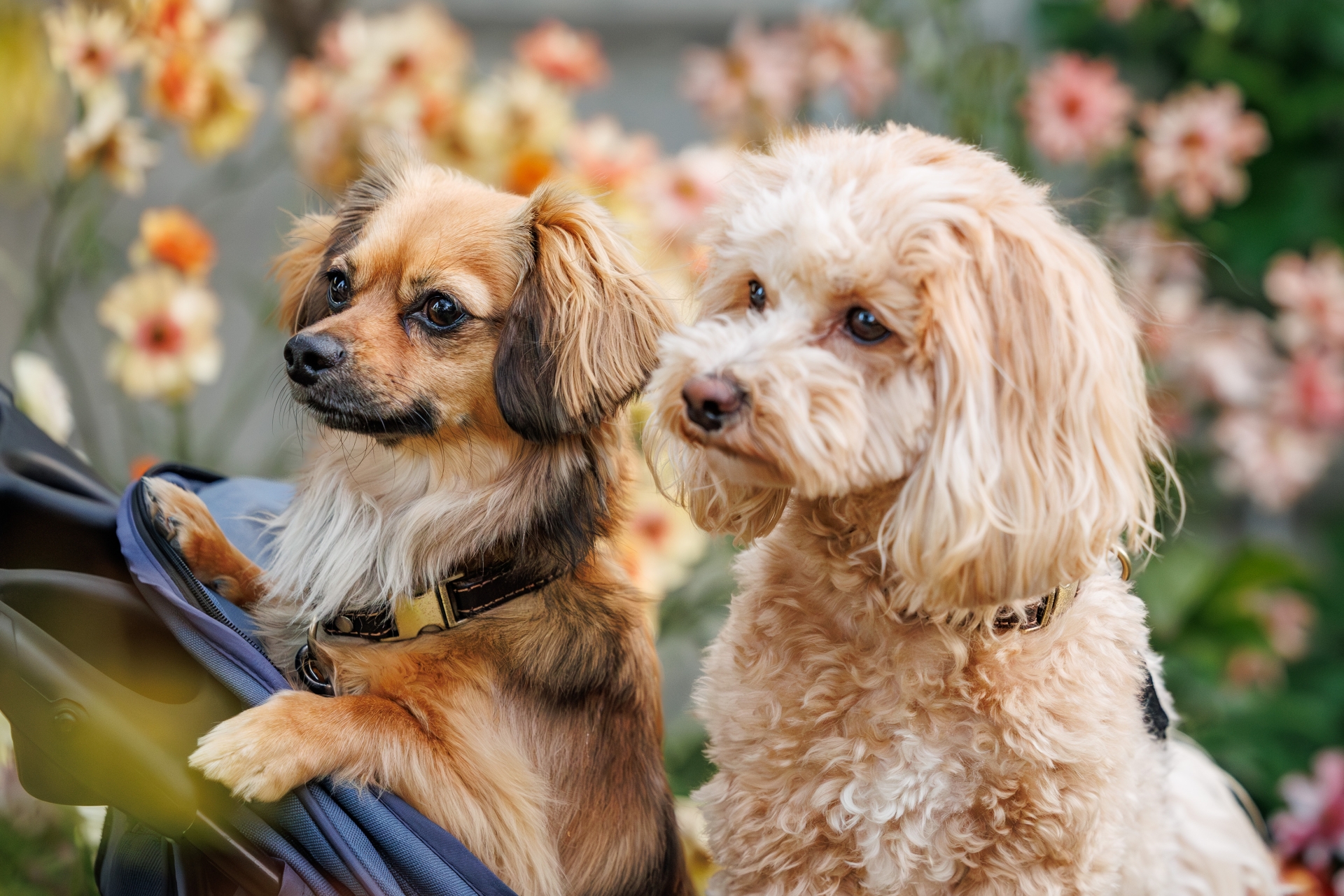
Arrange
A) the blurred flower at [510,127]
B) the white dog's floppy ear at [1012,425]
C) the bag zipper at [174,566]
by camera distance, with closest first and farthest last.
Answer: the white dog's floppy ear at [1012,425] → the bag zipper at [174,566] → the blurred flower at [510,127]

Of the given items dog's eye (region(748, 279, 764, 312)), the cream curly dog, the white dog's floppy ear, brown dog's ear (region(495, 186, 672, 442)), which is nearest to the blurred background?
brown dog's ear (region(495, 186, 672, 442))

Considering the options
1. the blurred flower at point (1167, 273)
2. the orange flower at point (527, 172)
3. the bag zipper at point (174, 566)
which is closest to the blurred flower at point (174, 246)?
the orange flower at point (527, 172)

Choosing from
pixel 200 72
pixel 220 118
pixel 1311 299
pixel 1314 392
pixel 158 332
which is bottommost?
pixel 1314 392

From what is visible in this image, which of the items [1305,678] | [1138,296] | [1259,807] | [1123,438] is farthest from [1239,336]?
[1123,438]

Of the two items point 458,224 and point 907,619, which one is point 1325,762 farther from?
point 458,224

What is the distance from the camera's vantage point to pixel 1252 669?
10.1 ft

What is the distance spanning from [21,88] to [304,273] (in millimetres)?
870

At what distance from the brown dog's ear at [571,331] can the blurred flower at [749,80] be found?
1.51 metres

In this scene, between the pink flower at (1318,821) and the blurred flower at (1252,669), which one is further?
the blurred flower at (1252,669)

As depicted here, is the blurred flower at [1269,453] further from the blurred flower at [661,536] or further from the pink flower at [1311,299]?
the blurred flower at [661,536]

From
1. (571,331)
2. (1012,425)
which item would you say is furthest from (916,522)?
(571,331)

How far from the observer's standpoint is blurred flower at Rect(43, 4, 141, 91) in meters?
2.15

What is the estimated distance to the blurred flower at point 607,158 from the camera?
2498 millimetres

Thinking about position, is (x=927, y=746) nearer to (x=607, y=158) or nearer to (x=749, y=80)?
(x=607, y=158)
